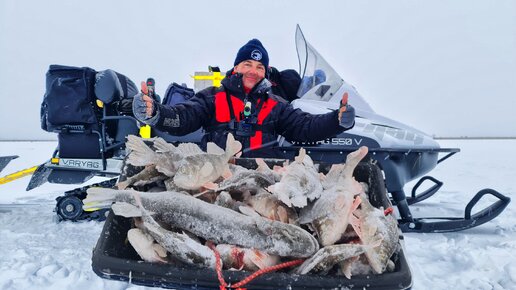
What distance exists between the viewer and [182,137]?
16.1 feet

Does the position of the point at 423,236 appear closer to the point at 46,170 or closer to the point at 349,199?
the point at 349,199

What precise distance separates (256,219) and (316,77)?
3.69 meters

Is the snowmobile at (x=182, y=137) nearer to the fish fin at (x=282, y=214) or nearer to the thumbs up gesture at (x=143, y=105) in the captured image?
the thumbs up gesture at (x=143, y=105)

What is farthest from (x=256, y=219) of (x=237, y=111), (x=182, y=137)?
(x=182, y=137)

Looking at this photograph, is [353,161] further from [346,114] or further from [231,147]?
[346,114]

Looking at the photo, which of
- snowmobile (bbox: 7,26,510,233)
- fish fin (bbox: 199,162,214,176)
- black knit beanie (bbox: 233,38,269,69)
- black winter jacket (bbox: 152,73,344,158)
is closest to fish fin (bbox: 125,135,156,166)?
fish fin (bbox: 199,162,214,176)

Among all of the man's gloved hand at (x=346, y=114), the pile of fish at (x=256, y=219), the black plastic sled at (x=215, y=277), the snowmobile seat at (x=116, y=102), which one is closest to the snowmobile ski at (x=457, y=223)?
the man's gloved hand at (x=346, y=114)

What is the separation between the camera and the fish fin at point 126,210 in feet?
4.90

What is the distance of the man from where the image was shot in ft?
10.0

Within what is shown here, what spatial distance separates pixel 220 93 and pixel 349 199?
2.00m

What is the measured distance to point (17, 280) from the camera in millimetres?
2955

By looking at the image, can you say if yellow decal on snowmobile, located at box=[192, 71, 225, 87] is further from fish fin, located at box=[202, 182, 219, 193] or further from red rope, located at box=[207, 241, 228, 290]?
red rope, located at box=[207, 241, 228, 290]

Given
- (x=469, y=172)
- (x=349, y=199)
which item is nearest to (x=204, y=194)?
(x=349, y=199)

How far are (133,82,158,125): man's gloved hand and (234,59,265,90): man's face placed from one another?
90 cm
